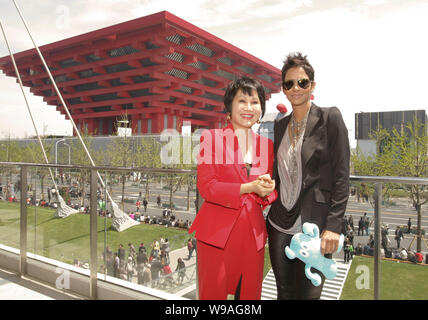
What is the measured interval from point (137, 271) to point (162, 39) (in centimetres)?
3148

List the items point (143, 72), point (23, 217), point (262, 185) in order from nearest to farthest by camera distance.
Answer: point (262, 185) → point (23, 217) → point (143, 72)

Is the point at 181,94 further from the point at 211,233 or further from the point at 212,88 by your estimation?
the point at 211,233

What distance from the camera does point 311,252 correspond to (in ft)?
5.05

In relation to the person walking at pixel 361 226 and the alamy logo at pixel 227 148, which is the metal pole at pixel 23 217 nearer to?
the alamy logo at pixel 227 148

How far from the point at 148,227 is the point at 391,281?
1.66m

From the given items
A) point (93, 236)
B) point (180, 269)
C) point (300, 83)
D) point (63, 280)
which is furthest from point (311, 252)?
point (63, 280)

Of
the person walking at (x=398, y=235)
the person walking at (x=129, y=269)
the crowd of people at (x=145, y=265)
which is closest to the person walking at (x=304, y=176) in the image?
the person walking at (x=398, y=235)

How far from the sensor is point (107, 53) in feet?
121

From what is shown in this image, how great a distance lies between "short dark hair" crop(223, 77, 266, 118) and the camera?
1754mm

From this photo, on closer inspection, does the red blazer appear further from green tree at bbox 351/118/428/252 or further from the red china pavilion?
the red china pavilion

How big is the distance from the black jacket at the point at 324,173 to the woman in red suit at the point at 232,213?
0.18m

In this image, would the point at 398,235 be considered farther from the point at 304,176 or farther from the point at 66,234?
the point at 66,234

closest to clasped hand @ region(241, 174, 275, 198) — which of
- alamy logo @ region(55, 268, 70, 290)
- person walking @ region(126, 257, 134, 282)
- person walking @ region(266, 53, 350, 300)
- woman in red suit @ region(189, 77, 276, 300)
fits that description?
woman in red suit @ region(189, 77, 276, 300)
